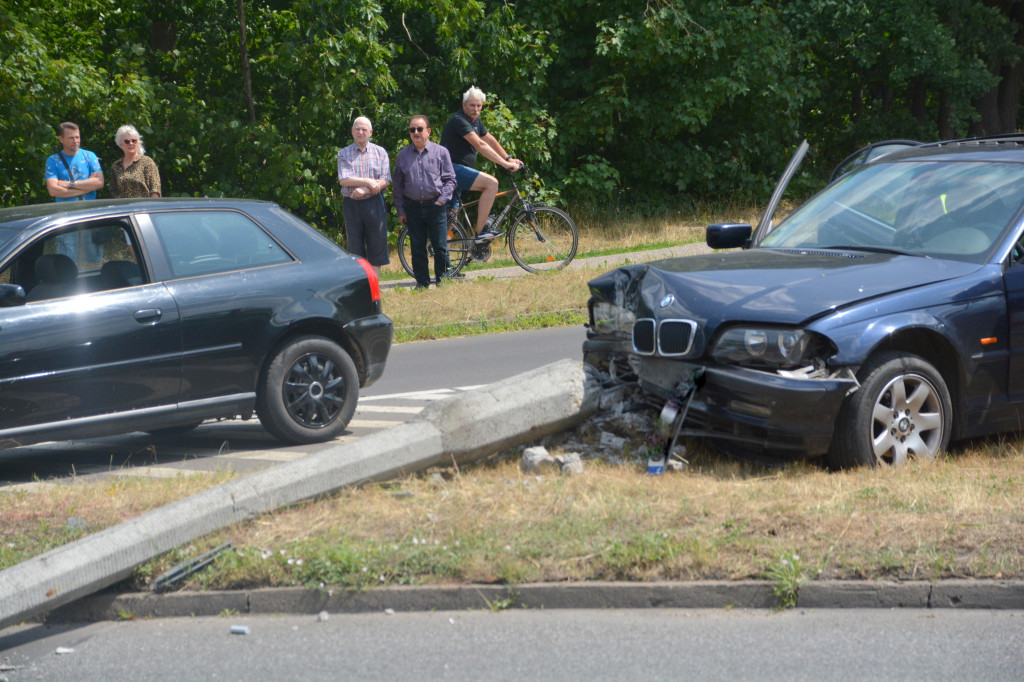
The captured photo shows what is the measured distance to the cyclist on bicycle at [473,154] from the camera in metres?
14.8

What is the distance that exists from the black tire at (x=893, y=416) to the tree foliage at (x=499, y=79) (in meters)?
14.4

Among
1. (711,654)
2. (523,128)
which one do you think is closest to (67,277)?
(711,654)

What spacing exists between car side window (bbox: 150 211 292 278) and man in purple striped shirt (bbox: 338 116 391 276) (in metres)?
5.62

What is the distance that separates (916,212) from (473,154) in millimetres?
9005

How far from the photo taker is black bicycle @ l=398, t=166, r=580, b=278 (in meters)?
15.1

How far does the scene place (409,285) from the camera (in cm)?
1495

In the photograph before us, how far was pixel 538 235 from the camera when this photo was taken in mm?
15305

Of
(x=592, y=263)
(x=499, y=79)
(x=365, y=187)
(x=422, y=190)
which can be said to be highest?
(x=499, y=79)

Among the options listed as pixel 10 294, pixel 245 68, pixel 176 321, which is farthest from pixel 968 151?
pixel 245 68

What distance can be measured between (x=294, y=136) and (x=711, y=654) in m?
17.5

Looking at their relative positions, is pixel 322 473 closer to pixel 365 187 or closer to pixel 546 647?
pixel 546 647

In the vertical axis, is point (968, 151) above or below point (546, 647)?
above

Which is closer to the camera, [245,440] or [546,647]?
[546,647]

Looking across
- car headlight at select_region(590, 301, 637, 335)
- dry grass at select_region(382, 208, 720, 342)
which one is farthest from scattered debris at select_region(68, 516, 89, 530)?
dry grass at select_region(382, 208, 720, 342)
